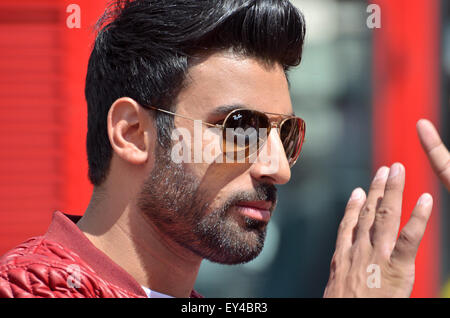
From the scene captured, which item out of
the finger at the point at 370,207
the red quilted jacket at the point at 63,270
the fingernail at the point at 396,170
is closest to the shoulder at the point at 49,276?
the red quilted jacket at the point at 63,270

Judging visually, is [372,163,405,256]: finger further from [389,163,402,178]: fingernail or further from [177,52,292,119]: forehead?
[177,52,292,119]: forehead

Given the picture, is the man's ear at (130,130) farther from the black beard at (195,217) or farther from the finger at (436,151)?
the finger at (436,151)

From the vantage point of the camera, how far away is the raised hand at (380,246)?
1.52 metres

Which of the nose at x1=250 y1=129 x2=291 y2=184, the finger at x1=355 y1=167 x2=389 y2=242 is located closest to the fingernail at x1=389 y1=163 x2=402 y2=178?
the finger at x1=355 y1=167 x2=389 y2=242

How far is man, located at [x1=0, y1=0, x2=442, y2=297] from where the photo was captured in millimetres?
1872

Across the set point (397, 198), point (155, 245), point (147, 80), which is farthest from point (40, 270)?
point (397, 198)

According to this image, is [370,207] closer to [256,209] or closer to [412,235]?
[412,235]

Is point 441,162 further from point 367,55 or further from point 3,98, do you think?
point 3,98

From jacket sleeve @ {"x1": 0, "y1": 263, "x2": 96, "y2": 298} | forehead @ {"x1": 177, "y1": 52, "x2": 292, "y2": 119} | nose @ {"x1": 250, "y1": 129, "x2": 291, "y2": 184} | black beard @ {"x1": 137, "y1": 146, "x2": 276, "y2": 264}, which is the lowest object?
jacket sleeve @ {"x1": 0, "y1": 263, "x2": 96, "y2": 298}

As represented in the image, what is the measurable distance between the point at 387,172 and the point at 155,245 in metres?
0.84

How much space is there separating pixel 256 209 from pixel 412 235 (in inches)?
23.0

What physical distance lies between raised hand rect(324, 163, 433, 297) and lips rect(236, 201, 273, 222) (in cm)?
30

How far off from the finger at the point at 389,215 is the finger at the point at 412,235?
0.04 metres

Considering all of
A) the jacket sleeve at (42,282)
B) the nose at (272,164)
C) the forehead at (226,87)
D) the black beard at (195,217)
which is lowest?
the jacket sleeve at (42,282)
